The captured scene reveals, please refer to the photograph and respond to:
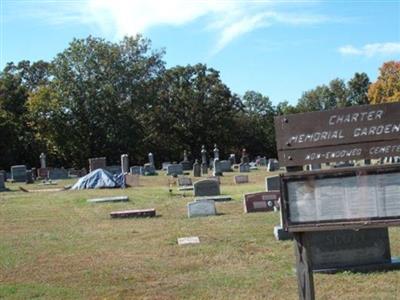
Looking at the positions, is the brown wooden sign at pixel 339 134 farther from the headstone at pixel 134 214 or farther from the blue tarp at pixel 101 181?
the blue tarp at pixel 101 181

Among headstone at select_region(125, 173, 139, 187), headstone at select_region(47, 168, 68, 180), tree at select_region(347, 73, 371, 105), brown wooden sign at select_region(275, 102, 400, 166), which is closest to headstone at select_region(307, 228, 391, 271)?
brown wooden sign at select_region(275, 102, 400, 166)

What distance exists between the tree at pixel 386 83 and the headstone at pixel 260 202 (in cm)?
6814

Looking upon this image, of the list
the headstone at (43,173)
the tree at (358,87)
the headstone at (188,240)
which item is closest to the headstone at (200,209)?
the headstone at (188,240)

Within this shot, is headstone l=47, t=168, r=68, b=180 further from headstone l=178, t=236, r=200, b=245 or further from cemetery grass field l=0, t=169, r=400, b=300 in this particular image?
headstone l=178, t=236, r=200, b=245

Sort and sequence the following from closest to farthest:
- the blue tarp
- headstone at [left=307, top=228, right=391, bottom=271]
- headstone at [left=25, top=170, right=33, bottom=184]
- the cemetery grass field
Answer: the cemetery grass field → headstone at [left=307, top=228, right=391, bottom=271] → the blue tarp → headstone at [left=25, top=170, right=33, bottom=184]

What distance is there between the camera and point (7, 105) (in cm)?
6975

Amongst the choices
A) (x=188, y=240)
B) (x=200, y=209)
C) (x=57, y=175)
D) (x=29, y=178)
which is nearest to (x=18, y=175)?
(x=29, y=178)

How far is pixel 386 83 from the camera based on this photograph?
81812mm

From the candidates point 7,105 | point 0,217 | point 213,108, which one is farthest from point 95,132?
point 0,217

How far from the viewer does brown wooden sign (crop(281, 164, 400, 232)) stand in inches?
203

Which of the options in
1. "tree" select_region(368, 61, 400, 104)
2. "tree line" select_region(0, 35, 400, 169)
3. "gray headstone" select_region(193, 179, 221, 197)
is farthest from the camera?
"tree" select_region(368, 61, 400, 104)

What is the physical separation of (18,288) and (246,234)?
4.93 m

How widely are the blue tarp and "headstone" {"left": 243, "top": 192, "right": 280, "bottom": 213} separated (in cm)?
1327

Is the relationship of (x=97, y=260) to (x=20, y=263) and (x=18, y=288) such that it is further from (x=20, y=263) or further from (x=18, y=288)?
(x=18, y=288)
